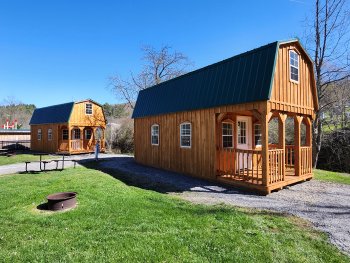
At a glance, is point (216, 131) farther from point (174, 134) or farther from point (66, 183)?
point (66, 183)

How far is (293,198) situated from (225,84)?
4.50 metres

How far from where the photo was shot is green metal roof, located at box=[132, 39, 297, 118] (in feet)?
26.5

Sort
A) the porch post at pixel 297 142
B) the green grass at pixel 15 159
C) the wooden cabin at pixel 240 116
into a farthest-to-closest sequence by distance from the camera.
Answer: the green grass at pixel 15 159 < the porch post at pixel 297 142 < the wooden cabin at pixel 240 116

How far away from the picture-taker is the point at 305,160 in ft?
33.8

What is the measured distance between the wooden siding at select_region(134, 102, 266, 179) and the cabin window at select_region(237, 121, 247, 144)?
1884 mm

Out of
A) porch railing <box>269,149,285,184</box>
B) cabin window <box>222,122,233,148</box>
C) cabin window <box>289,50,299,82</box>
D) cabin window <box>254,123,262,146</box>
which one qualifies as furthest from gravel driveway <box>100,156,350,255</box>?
cabin window <box>289,50,299,82</box>

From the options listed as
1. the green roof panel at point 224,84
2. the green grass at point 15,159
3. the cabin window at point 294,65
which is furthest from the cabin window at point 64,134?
the cabin window at point 294,65

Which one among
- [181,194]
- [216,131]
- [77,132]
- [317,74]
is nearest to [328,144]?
[317,74]

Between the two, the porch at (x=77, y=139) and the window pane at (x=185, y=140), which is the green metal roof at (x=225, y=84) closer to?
the window pane at (x=185, y=140)

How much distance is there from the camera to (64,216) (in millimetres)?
5648

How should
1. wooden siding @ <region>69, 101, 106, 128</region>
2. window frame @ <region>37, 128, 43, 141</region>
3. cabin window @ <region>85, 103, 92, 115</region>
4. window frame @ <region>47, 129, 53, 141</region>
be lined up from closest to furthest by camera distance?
wooden siding @ <region>69, 101, 106, 128</region>, cabin window @ <region>85, 103, 92, 115</region>, window frame @ <region>47, 129, 53, 141</region>, window frame @ <region>37, 128, 43, 141</region>

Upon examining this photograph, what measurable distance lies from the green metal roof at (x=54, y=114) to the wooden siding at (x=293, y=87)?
18508 mm

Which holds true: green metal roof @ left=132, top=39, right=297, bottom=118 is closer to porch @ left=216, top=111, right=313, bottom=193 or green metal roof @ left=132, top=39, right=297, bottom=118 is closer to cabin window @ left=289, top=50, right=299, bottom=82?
cabin window @ left=289, top=50, right=299, bottom=82

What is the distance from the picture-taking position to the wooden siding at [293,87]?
838 centimetres
